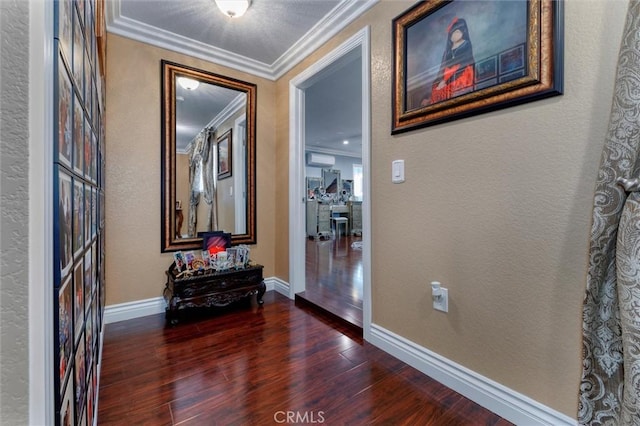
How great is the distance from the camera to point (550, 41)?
1.13 meters

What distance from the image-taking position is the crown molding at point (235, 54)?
80.0 inches

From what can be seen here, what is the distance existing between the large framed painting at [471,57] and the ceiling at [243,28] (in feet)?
1.91

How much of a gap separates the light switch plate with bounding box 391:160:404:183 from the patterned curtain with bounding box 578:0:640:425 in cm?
87

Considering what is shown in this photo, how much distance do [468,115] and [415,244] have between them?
0.74m

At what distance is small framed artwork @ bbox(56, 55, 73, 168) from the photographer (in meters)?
0.51

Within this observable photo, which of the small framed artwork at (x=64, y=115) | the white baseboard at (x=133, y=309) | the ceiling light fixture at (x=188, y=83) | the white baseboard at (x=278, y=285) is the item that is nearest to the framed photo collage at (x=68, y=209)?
the small framed artwork at (x=64, y=115)

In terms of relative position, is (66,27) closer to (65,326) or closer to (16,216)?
(16,216)

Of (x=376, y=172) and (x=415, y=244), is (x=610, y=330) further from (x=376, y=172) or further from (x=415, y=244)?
(x=376, y=172)

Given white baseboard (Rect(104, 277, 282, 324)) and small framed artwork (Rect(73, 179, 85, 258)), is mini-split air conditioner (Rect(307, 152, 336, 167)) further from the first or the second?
small framed artwork (Rect(73, 179, 85, 258))

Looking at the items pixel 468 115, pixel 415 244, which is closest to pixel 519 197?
pixel 468 115

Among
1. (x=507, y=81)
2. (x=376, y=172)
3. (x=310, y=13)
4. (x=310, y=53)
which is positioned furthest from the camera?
(x=310, y=53)

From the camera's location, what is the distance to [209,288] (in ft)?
7.53

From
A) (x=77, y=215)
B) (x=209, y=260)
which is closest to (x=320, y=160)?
(x=209, y=260)

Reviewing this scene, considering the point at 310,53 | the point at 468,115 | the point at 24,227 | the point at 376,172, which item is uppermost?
the point at 310,53
